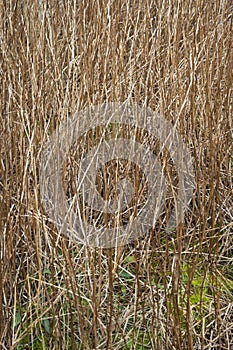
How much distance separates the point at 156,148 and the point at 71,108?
0.87ft

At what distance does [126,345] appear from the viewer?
1.28 m

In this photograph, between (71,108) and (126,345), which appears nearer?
(126,345)

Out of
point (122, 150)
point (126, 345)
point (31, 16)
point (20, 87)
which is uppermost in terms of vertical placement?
point (31, 16)

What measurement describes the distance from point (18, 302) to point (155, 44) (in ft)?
2.79

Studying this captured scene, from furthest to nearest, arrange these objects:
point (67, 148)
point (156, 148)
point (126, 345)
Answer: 1. point (156, 148)
2. point (67, 148)
3. point (126, 345)

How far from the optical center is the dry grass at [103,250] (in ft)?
4.25

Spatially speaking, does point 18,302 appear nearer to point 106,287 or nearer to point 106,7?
point 106,287

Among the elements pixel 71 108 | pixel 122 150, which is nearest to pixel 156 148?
pixel 122 150

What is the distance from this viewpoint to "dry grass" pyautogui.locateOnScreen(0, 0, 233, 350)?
1.29 metres

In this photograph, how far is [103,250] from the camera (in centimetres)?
139

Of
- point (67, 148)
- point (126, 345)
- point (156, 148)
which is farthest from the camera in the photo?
point (156, 148)

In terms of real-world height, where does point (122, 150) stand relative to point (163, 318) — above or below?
above

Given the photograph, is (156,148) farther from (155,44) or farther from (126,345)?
(126,345)

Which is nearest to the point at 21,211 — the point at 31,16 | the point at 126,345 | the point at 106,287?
the point at 106,287
